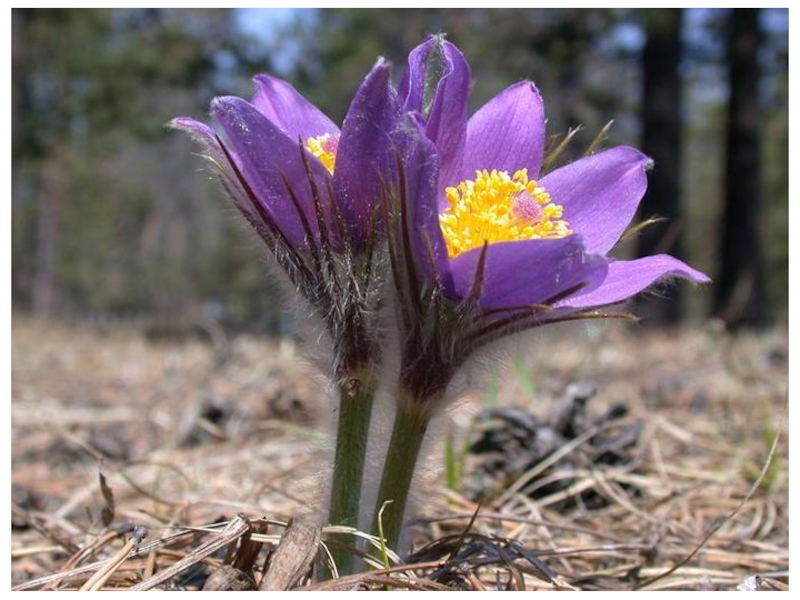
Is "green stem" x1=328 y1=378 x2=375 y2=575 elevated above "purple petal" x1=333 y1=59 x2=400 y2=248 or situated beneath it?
situated beneath

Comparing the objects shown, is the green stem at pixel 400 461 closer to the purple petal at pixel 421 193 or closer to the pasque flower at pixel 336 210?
the pasque flower at pixel 336 210

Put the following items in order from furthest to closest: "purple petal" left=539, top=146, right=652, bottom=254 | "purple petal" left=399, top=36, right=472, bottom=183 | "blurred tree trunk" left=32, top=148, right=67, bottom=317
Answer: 1. "blurred tree trunk" left=32, top=148, right=67, bottom=317
2. "purple petal" left=539, top=146, right=652, bottom=254
3. "purple petal" left=399, top=36, right=472, bottom=183

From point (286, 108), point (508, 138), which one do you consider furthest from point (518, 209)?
point (286, 108)

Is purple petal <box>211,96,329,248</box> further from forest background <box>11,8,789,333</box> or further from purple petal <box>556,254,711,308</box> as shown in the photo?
forest background <box>11,8,789,333</box>

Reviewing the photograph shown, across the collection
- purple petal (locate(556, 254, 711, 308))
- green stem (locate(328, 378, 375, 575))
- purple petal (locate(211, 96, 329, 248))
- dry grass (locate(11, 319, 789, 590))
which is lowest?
dry grass (locate(11, 319, 789, 590))

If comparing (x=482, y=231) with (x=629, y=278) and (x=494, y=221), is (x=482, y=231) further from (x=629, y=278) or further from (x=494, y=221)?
(x=629, y=278)

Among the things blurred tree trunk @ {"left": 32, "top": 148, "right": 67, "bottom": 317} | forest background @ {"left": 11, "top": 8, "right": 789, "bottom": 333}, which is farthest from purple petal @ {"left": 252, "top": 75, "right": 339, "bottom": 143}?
blurred tree trunk @ {"left": 32, "top": 148, "right": 67, "bottom": 317}
